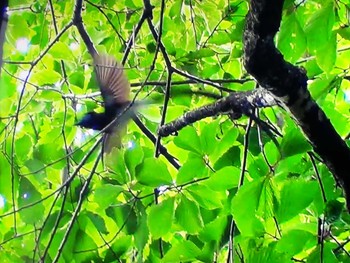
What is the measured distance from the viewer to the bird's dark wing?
1.11 metres

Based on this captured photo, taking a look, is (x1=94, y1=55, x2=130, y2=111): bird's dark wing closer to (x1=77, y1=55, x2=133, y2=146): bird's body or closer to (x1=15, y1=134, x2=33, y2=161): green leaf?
(x1=77, y1=55, x2=133, y2=146): bird's body

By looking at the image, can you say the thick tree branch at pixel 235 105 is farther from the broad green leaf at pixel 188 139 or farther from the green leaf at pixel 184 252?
the green leaf at pixel 184 252

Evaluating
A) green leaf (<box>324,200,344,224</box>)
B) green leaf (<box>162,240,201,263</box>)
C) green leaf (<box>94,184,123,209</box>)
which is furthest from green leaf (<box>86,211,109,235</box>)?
green leaf (<box>324,200,344,224</box>)

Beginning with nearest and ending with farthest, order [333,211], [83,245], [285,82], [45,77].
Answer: [285,82], [333,211], [83,245], [45,77]

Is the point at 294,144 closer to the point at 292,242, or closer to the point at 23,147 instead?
the point at 292,242

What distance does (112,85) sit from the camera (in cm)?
112

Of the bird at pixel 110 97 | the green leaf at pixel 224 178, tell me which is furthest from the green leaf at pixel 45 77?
the green leaf at pixel 224 178

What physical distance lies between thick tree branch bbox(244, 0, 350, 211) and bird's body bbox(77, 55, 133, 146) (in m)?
0.44

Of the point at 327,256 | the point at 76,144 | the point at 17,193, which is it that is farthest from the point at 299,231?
the point at 76,144

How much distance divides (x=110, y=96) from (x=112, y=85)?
0.02 m

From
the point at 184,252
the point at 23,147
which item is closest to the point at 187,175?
the point at 184,252

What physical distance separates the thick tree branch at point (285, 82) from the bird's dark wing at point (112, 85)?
0.44 metres

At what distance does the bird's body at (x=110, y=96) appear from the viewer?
1.12 m

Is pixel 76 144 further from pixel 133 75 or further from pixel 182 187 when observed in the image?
pixel 182 187
